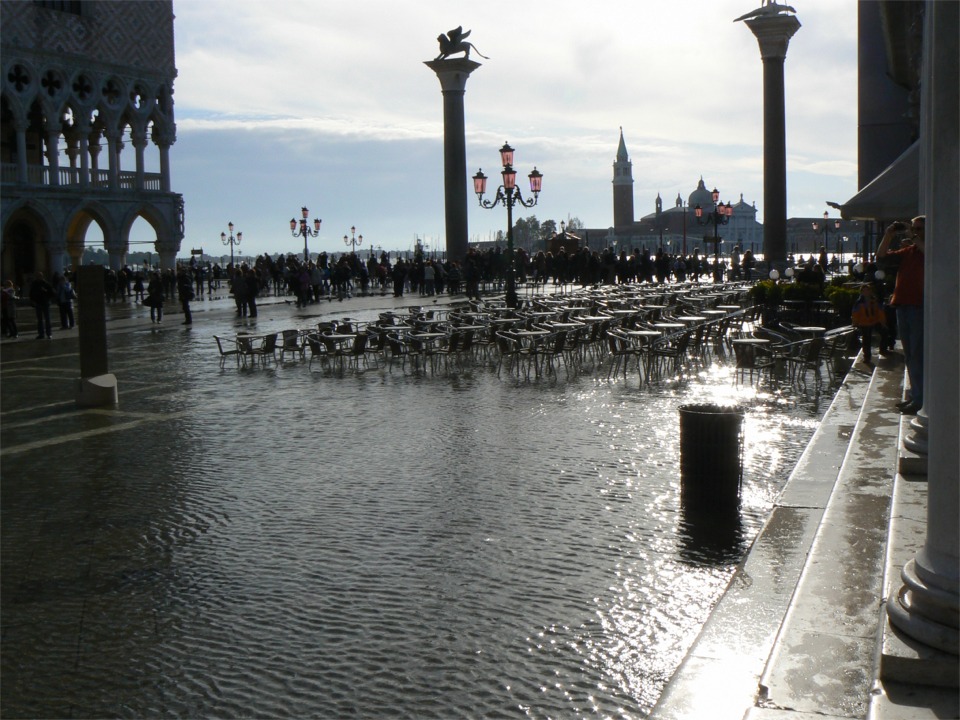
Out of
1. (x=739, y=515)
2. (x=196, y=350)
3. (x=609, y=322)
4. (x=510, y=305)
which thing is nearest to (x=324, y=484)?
(x=739, y=515)

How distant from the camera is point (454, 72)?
127ft

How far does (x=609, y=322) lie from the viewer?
59.7ft

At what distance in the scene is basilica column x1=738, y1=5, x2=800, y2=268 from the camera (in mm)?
39000

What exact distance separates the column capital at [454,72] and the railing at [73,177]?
15042mm

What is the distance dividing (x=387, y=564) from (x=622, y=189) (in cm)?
17083

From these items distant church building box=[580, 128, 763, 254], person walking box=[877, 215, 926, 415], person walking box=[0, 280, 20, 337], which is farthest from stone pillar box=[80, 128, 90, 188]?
distant church building box=[580, 128, 763, 254]

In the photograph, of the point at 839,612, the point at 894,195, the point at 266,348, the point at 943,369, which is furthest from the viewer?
the point at 266,348

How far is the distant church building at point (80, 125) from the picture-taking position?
1613 inches

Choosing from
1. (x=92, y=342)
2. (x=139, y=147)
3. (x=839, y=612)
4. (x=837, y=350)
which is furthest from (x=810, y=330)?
(x=139, y=147)

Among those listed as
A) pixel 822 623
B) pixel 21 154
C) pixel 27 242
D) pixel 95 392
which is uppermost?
pixel 21 154

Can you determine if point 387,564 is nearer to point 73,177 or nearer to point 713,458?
point 713,458

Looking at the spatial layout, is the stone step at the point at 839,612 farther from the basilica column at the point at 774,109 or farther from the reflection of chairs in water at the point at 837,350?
the basilica column at the point at 774,109

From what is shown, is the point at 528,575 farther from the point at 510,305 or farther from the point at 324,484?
the point at 510,305

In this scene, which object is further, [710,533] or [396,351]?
[396,351]
